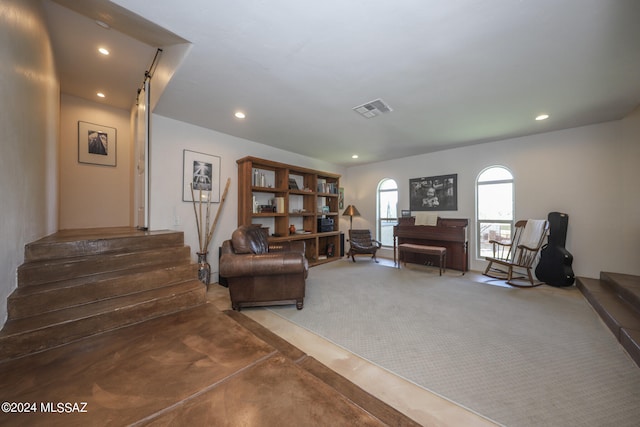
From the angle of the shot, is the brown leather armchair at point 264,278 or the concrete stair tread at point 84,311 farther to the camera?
the brown leather armchair at point 264,278

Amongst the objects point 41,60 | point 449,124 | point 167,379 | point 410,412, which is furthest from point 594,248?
point 41,60

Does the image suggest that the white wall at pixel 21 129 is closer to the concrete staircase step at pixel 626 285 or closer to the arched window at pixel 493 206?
the concrete staircase step at pixel 626 285

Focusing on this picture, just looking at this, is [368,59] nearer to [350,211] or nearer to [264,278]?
[264,278]

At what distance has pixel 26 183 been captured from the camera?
1.66 m

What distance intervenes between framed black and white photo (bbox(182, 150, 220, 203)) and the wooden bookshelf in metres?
0.41

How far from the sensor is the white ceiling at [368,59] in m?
1.54

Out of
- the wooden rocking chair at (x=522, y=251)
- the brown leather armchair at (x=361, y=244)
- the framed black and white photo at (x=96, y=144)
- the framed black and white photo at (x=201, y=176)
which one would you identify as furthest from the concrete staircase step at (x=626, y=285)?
the framed black and white photo at (x=96, y=144)

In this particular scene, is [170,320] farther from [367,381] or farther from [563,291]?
[563,291]

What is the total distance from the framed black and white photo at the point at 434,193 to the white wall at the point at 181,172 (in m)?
3.83

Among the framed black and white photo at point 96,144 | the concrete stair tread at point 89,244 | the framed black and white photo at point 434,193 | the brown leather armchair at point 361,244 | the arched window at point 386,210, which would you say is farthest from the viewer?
the arched window at point 386,210

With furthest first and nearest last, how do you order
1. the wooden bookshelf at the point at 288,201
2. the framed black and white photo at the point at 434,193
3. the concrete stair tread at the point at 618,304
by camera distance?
1. the framed black and white photo at the point at 434,193
2. the wooden bookshelf at the point at 288,201
3. the concrete stair tread at the point at 618,304

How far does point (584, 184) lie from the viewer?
11.5 feet

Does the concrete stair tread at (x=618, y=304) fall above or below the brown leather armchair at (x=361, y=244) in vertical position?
below

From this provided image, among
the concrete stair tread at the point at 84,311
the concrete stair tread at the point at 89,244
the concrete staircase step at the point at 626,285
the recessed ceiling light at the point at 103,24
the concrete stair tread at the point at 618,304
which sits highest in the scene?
the recessed ceiling light at the point at 103,24
